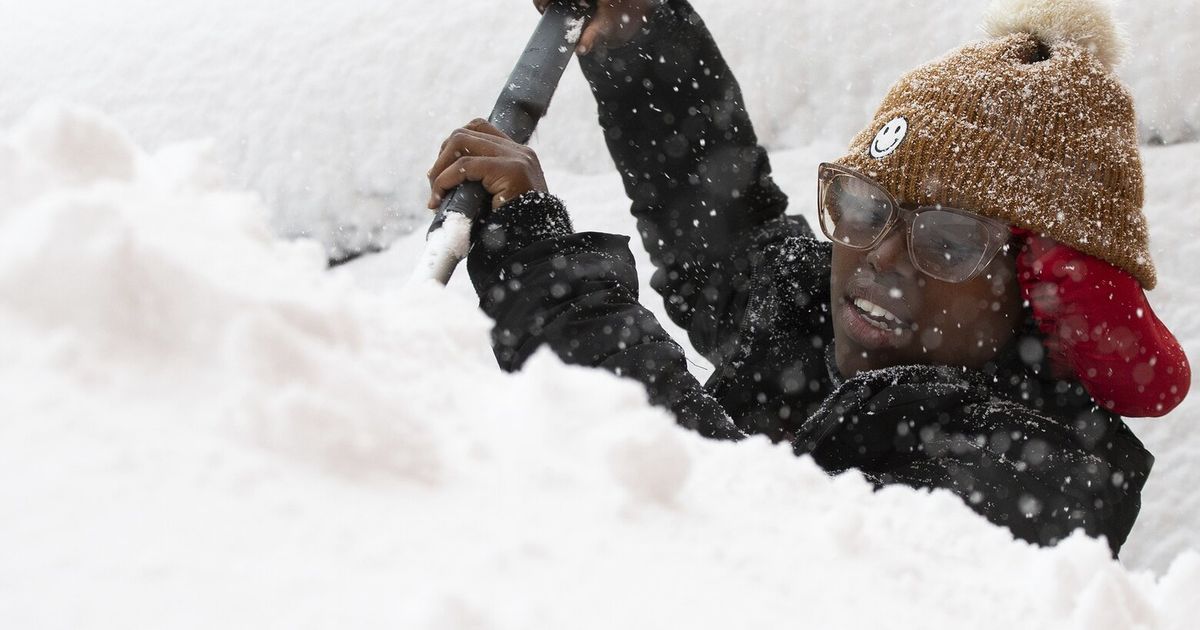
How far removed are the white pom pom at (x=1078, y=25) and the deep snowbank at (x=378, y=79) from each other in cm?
97

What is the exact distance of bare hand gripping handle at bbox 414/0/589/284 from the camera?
2.82 ft

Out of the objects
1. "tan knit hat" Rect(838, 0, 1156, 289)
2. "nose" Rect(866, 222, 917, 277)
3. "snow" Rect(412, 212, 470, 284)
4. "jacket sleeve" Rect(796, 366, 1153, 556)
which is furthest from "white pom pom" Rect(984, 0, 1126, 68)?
"snow" Rect(412, 212, 470, 284)

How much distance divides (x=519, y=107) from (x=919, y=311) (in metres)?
0.57

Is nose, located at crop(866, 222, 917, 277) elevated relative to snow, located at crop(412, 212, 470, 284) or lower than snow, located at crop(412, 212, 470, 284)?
lower

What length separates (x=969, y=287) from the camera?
47.5 inches

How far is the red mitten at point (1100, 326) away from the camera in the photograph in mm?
1160

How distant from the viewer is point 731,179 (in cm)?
165

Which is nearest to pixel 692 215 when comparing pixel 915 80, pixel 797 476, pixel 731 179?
pixel 731 179

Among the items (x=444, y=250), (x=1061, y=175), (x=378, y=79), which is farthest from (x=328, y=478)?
(x=378, y=79)

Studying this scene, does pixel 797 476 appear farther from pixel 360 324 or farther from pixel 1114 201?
pixel 1114 201

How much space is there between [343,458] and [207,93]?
7.68 feet

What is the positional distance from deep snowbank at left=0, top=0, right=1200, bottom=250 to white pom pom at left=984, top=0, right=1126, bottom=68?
970 mm

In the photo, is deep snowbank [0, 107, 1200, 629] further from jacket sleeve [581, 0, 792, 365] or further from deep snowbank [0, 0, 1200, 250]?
deep snowbank [0, 0, 1200, 250]

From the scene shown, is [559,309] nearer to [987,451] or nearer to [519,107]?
[519,107]
